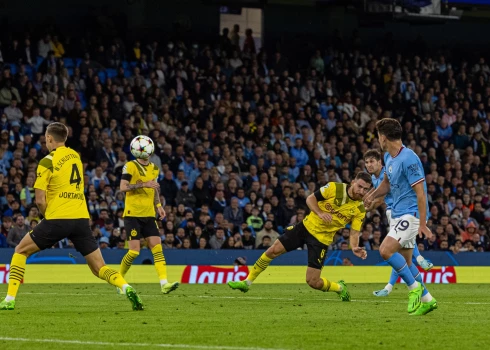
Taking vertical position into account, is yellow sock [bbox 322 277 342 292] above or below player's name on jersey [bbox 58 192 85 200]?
below

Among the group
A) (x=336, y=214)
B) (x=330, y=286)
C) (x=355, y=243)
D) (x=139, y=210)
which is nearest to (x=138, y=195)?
(x=139, y=210)

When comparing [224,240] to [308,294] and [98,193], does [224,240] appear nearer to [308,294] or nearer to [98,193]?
[98,193]

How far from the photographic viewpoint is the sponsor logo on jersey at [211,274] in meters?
22.9

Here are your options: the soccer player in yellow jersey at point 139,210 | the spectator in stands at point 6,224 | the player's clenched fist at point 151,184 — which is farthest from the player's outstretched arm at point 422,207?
the spectator in stands at point 6,224

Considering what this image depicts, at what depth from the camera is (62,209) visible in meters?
12.9

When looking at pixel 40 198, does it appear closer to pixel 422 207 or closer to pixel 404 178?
pixel 404 178

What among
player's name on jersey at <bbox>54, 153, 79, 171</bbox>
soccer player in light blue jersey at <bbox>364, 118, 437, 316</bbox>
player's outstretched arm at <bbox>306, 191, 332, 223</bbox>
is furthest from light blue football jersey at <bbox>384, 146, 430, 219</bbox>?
player's name on jersey at <bbox>54, 153, 79, 171</bbox>

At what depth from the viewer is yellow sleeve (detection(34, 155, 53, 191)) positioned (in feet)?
42.0

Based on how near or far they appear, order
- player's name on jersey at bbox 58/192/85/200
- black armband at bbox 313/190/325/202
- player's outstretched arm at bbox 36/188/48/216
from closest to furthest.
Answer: player's outstretched arm at bbox 36/188/48/216 → player's name on jersey at bbox 58/192/85/200 → black armband at bbox 313/190/325/202

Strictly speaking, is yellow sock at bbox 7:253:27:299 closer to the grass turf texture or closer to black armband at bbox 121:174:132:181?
the grass turf texture

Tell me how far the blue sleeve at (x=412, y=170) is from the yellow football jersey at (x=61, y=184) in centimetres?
386

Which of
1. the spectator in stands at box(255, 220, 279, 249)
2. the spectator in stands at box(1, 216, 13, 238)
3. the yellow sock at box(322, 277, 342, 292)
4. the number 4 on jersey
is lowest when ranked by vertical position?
the spectator in stands at box(255, 220, 279, 249)

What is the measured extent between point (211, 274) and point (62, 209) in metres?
10.4

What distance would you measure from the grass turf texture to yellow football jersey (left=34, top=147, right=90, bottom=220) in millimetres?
1230
